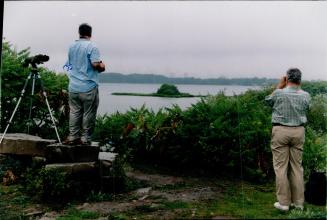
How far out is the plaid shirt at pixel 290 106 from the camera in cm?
704

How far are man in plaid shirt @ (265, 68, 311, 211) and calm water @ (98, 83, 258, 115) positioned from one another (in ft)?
6.14

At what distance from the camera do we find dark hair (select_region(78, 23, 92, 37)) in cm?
827

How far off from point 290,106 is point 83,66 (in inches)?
131

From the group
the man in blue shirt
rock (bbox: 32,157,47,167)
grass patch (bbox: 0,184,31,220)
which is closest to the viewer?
grass patch (bbox: 0,184,31,220)

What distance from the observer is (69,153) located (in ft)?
27.5

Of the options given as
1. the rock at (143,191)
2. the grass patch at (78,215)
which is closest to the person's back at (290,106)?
the rock at (143,191)

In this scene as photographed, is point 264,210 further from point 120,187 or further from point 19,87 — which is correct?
point 19,87

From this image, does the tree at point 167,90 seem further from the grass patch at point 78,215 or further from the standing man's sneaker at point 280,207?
the standing man's sneaker at point 280,207

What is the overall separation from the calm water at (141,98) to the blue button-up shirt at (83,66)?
0.33 metres

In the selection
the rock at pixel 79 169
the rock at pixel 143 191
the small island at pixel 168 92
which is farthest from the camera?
the small island at pixel 168 92

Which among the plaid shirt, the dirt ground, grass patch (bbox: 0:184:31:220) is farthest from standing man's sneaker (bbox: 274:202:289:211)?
grass patch (bbox: 0:184:31:220)

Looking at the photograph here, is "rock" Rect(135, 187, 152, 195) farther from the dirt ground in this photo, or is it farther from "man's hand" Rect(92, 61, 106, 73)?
"man's hand" Rect(92, 61, 106, 73)

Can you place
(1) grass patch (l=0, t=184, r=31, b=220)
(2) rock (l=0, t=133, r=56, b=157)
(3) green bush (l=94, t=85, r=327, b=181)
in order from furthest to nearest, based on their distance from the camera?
(3) green bush (l=94, t=85, r=327, b=181)
(2) rock (l=0, t=133, r=56, b=157)
(1) grass patch (l=0, t=184, r=31, b=220)

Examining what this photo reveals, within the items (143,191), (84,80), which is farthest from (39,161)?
(143,191)
